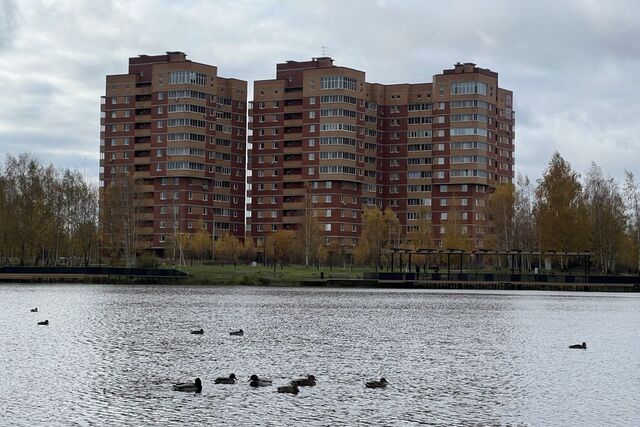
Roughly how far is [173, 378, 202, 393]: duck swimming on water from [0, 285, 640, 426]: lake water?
53 centimetres

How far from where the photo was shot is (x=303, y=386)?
1935 inches

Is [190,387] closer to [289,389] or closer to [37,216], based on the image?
[289,389]

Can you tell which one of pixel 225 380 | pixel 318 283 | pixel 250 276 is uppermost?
pixel 250 276

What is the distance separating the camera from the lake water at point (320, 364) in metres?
42.8

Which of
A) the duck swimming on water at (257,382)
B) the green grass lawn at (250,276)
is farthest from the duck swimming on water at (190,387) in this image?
the green grass lawn at (250,276)

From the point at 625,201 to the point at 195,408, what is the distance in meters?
169

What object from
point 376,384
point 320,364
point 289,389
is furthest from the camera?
point 320,364

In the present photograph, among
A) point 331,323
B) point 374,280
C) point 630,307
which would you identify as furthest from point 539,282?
point 331,323

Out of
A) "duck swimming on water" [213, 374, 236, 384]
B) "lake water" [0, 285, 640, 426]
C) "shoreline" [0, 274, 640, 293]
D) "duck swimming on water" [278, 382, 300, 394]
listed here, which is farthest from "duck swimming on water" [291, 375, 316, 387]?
"shoreline" [0, 274, 640, 293]

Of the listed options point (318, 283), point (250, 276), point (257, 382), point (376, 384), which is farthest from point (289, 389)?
point (250, 276)

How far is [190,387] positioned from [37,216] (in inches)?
5625

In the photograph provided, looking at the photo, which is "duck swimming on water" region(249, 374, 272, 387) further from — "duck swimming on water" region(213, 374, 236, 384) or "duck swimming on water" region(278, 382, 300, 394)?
"duck swimming on water" region(278, 382, 300, 394)

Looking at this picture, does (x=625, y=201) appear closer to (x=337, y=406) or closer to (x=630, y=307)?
(x=630, y=307)

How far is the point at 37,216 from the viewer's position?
18212cm
